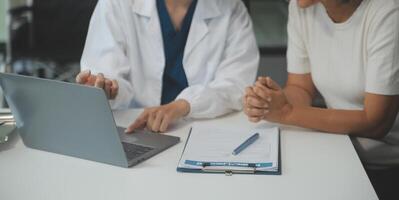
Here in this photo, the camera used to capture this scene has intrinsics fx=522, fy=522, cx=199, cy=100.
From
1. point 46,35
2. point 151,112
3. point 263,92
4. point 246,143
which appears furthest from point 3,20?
point 246,143

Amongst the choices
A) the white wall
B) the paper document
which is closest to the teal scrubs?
the paper document

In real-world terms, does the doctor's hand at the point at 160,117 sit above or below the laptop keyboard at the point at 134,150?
below

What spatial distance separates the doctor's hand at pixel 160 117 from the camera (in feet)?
4.33

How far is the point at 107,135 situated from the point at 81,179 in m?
0.10

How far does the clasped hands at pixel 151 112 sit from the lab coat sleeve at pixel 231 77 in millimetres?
44

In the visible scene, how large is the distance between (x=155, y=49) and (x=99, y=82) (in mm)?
350

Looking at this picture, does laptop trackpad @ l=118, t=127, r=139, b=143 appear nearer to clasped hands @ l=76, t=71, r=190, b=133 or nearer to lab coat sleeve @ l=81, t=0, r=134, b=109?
clasped hands @ l=76, t=71, r=190, b=133

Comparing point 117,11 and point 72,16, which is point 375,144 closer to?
point 117,11

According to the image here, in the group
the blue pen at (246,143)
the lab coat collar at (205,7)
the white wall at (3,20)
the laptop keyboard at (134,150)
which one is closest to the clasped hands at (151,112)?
the laptop keyboard at (134,150)

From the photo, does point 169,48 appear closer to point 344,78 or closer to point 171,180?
point 344,78

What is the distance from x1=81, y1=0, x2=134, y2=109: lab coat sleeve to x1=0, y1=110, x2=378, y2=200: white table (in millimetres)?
417

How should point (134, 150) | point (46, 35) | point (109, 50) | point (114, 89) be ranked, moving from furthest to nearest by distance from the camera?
point (46, 35), point (109, 50), point (114, 89), point (134, 150)

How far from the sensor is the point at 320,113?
134 cm

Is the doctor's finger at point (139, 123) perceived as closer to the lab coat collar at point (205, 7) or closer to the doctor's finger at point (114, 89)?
the doctor's finger at point (114, 89)
